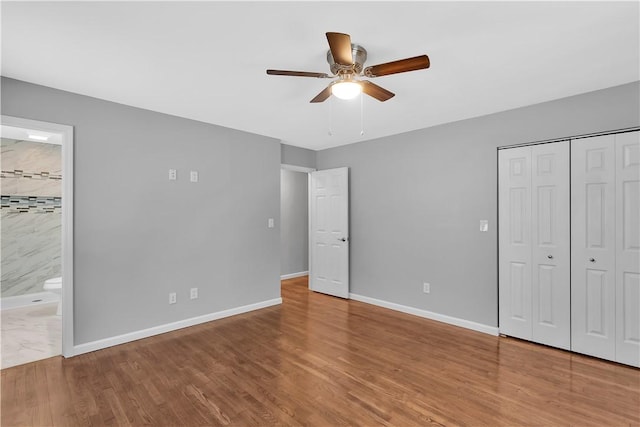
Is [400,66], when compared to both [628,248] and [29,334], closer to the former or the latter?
[628,248]

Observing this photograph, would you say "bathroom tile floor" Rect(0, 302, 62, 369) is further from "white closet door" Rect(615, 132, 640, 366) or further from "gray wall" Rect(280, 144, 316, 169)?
"white closet door" Rect(615, 132, 640, 366)

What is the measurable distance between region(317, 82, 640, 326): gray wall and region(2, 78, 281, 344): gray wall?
146 cm

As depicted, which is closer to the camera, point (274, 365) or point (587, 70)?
point (587, 70)

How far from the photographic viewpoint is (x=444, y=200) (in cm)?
405

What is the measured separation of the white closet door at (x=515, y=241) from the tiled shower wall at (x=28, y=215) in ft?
21.0

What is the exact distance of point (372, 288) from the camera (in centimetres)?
481

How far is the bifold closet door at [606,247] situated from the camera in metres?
2.80

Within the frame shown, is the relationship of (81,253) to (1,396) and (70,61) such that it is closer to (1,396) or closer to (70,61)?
(1,396)

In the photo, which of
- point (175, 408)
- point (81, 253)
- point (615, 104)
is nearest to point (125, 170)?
point (81, 253)

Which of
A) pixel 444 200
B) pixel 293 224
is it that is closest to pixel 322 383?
pixel 444 200

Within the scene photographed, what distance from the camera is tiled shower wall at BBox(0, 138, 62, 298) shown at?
15.2 ft

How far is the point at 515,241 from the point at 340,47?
2.92 m

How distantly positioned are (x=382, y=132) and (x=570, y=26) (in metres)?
2.58

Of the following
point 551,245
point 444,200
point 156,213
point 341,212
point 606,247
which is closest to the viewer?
point 606,247
